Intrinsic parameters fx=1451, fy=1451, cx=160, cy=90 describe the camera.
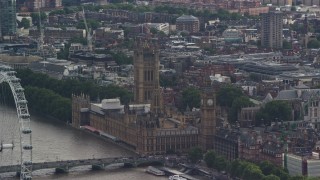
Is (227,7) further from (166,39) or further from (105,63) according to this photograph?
(105,63)

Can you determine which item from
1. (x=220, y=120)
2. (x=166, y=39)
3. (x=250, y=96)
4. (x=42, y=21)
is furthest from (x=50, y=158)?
(x=42, y=21)

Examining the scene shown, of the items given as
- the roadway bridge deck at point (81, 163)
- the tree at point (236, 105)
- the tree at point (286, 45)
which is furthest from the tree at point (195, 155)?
the tree at point (286, 45)

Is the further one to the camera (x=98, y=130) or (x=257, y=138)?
(x=98, y=130)

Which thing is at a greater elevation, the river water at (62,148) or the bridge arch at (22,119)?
the bridge arch at (22,119)

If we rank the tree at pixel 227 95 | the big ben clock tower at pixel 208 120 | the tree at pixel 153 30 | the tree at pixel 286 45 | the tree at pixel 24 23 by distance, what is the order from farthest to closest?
the tree at pixel 24 23
the tree at pixel 153 30
the tree at pixel 286 45
the tree at pixel 227 95
the big ben clock tower at pixel 208 120

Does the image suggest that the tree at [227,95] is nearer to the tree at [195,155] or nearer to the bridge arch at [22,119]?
the tree at [195,155]

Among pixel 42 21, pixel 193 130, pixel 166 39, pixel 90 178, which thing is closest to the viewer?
pixel 90 178

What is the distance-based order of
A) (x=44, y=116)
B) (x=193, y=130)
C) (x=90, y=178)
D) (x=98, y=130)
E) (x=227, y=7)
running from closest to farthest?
(x=90, y=178) < (x=193, y=130) < (x=98, y=130) < (x=44, y=116) < (x=227, y=7)
